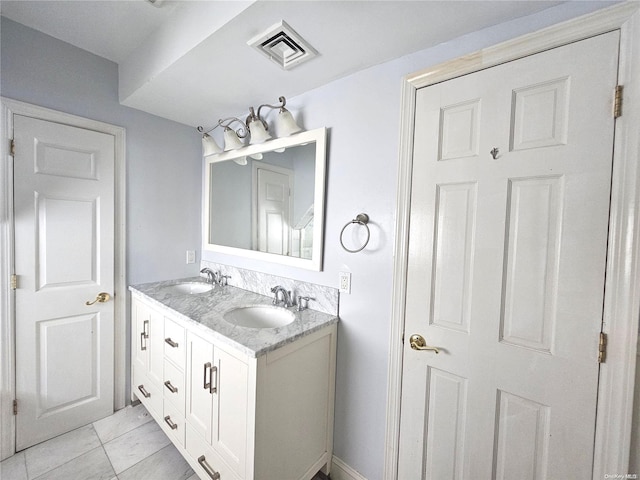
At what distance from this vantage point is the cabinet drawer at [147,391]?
1.69 m

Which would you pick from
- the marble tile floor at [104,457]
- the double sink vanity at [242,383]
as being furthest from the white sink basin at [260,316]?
the marble tile floor at [104,457]

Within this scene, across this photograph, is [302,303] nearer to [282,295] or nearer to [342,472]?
[282,295]

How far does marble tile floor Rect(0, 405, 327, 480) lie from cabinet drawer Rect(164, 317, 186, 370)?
24.4 inches

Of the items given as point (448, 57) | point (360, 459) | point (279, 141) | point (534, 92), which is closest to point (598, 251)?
point (534, 92)

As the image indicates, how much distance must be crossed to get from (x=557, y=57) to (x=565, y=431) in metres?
1.28

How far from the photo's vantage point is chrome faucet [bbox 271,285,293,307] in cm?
162

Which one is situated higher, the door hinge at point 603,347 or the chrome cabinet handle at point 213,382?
the door hinge at point 603,347

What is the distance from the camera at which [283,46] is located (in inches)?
47.9

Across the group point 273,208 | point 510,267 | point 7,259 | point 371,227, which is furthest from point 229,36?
point 7,259

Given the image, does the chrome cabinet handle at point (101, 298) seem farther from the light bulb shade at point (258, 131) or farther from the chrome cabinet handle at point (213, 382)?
the light bulb shade at point (258, 131)

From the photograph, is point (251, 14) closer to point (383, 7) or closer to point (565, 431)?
point (383, 7)

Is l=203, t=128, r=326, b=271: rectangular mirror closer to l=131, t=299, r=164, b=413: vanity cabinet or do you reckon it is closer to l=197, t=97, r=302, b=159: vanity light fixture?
l=197, t=97, r=302, b=159: vanity light fixture

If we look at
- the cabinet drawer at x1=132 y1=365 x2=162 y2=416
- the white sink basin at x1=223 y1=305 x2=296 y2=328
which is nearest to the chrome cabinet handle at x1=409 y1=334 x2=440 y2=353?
the white sink basin at x1=223 y1=305 x2=296 y2=328

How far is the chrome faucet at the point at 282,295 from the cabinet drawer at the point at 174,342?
55 cm
